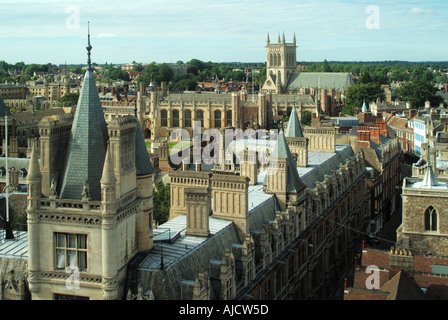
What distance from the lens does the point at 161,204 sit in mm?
42031

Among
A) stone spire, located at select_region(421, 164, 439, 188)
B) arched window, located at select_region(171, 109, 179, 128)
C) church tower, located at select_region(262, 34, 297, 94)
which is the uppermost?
church tower, located at select_region(262, 34, 297, 94)

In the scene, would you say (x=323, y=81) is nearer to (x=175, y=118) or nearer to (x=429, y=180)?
(x=175, y=118)

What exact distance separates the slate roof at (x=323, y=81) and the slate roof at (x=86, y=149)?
156591 millimetres

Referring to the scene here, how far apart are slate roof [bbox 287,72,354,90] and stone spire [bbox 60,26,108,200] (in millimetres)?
156598

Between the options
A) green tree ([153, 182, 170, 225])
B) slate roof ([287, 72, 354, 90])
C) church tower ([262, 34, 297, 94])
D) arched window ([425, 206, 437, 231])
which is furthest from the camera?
church tower ([262, 34, 297, 94])

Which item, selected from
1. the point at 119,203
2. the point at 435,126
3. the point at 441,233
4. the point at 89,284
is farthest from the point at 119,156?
the point at 435,126

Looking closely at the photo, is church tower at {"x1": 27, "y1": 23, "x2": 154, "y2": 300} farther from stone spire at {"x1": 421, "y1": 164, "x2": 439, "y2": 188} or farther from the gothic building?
stone spire at {"x1": 421, "y1": 164, "x2": 439, "y2": 188}

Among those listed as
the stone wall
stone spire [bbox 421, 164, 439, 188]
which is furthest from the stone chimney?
stone spire [bbox 421, 164, 439, 188]

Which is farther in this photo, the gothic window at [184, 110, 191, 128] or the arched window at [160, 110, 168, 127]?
the gothic window at [184, 110, 191, 128]

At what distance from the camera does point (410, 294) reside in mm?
23328

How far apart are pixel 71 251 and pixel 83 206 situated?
173 cm

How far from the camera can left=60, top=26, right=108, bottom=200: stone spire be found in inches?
827

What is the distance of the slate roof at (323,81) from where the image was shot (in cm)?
17525

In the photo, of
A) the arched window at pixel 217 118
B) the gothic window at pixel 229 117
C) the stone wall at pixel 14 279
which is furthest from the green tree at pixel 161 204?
the arched window at pixel 217 118
